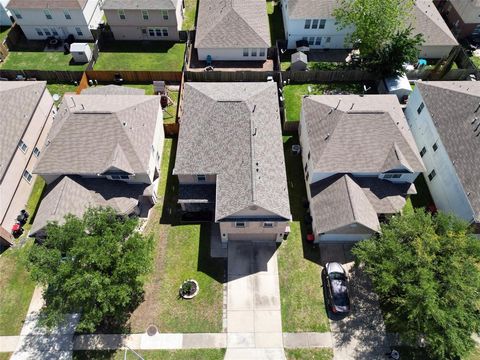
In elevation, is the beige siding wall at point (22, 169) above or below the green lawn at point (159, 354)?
above

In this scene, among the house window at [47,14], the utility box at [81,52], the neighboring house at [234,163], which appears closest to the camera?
the neighboring house at [234,163]

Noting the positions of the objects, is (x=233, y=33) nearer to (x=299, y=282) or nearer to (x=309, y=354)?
(x=299, y=282)

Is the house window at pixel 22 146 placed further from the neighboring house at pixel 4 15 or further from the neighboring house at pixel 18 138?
the neighboring house at pixel 4 15

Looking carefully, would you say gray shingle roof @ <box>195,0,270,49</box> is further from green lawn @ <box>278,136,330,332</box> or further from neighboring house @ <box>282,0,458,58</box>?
green lawn @ <box>278,136,330,332</box>

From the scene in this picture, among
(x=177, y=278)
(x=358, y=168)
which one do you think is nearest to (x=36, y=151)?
(x=177, y=278)

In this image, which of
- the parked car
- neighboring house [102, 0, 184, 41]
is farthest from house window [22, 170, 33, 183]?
the parked car

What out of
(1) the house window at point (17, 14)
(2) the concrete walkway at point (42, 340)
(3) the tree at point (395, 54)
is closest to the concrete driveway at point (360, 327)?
(2) the concrete walkway at point (42, 340)
